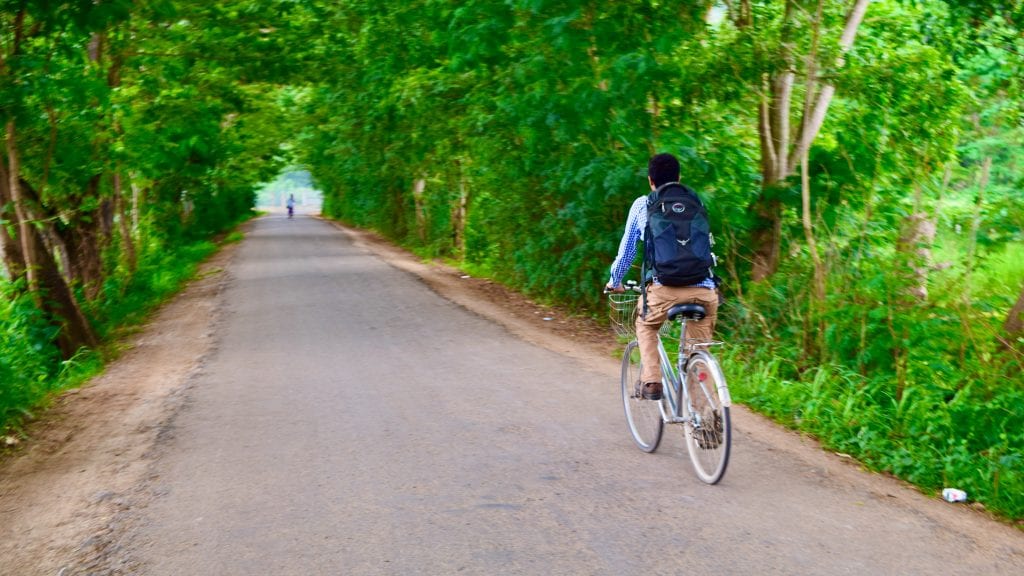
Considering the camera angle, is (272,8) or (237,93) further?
(237,93)

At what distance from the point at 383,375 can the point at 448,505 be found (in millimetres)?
4258

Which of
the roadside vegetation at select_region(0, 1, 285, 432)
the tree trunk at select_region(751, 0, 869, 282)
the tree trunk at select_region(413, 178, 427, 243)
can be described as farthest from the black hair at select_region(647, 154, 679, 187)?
A: the tree trunk at select_region(413, 178, 427, 243)

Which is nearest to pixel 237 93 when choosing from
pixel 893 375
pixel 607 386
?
pixel 607 386

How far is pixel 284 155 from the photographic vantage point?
43812 mm

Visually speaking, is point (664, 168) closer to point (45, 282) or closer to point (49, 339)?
point (49, 339)

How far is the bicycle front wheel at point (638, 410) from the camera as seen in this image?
661 centimetres

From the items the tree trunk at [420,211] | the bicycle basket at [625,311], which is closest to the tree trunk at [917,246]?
A: the bicycle basket at [625,311]

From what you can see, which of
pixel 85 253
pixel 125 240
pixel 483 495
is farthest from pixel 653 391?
pixel 125 240

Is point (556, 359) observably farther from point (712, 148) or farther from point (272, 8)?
point (272, 8)

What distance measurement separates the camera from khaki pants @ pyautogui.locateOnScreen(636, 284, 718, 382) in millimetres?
6090

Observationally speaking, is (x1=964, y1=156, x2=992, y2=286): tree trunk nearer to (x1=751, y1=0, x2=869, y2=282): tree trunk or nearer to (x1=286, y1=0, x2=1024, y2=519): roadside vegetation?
(x1=286, y1=0, x2=1024, y2=519): roadside vegetation

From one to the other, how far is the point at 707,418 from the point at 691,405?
232 millimetres

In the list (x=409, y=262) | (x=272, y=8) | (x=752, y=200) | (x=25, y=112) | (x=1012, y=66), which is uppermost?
(x=272, y=8)

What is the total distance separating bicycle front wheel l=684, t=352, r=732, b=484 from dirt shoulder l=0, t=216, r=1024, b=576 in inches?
37.0
